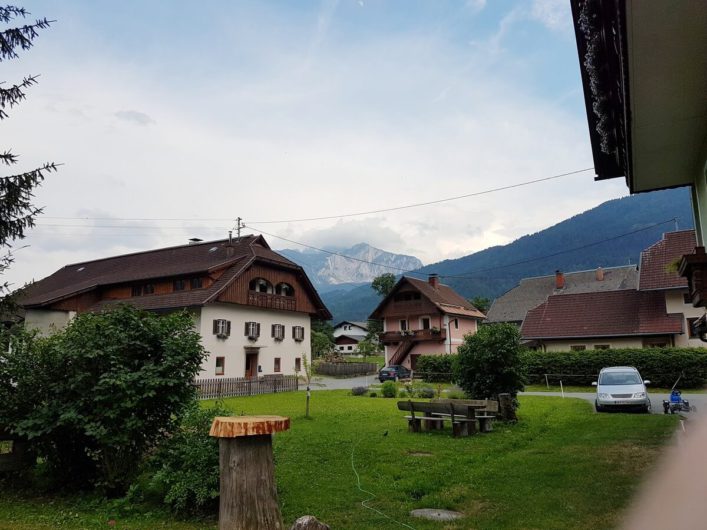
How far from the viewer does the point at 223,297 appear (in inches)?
1337

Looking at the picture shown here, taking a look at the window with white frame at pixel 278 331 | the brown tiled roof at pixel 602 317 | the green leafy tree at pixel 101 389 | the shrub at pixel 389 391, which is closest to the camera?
the green leafy tree at pixel 101 389

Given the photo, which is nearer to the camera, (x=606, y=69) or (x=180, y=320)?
(x=606, y=69)

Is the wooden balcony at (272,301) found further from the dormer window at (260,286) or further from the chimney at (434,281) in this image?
the chimney at (434,281)

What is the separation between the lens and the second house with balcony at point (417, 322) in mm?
50156

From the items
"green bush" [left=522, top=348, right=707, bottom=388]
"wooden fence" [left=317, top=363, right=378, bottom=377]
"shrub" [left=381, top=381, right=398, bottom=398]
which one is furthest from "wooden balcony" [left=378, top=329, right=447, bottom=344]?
"shrub" [left=381, top=381, right=398, bottom=398]

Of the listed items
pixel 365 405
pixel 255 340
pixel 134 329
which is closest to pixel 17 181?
pixel 134 329

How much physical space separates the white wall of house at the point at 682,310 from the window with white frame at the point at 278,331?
27865 millimetres

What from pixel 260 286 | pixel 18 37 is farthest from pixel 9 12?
pixel 260 286

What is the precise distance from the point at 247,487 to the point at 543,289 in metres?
63.2

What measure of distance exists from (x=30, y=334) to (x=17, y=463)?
6.30ft

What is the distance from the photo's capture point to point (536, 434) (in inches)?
504

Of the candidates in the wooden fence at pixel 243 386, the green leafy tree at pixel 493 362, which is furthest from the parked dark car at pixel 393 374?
the green leafy tree at pixel 493 362

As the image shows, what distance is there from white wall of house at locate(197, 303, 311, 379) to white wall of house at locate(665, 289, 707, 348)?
24725 mm

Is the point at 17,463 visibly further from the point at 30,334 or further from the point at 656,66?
the point at 656,66
